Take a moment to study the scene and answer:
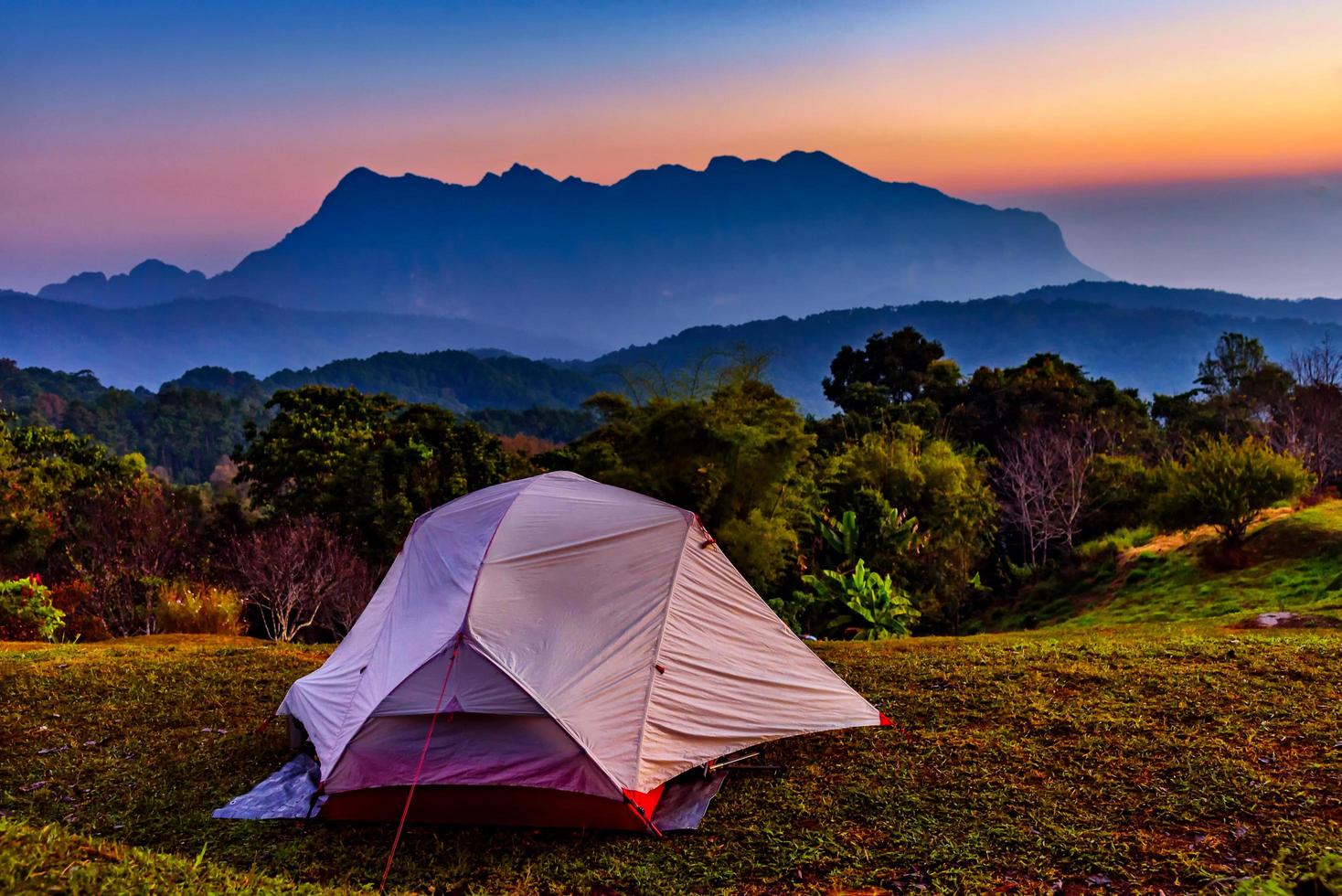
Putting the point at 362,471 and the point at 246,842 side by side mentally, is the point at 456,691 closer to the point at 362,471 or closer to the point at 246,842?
the point at 246,842

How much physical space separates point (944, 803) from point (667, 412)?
15.1 m

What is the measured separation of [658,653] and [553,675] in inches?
31.3

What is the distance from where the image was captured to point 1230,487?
17156mm

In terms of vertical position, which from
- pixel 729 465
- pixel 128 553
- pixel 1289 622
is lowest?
pixel 1289 622

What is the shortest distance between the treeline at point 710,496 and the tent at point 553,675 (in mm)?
8053

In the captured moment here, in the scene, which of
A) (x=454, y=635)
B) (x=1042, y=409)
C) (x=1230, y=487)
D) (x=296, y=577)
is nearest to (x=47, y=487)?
(x=296, y=577)

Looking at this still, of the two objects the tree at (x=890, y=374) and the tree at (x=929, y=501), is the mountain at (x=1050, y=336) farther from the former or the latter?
the tree at (x=929, y=501)

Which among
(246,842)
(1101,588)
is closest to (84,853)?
(246,842)

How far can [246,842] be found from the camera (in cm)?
554

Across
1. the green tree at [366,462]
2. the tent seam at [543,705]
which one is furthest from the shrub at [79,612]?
the tent seam at [543,705]

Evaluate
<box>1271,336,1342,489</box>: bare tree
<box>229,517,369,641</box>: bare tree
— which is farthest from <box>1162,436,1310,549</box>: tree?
<box>229,517,369,641</box>: bare tree

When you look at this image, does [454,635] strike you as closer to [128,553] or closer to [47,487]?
[128,553]

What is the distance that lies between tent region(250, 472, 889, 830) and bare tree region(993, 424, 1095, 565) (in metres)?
23.1

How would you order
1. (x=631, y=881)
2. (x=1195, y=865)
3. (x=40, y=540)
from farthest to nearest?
(x=40, y=540)
(x=631, y=881)
(x=1195, y=865)
